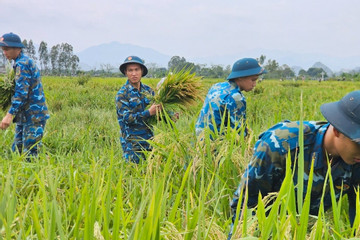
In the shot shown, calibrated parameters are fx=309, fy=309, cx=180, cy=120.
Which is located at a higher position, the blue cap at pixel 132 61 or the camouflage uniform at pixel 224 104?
the blue cap at pixel 132 61

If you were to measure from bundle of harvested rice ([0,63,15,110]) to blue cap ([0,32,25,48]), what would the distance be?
35 cm

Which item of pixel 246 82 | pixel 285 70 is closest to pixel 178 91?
pixel 246 82

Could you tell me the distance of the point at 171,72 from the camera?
2.63 metres

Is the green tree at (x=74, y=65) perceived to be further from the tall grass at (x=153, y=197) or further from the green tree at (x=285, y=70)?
the tall grass at (x=153, y=197)

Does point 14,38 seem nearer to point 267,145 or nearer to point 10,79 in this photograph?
point 10,79

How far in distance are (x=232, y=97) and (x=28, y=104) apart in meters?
2.40

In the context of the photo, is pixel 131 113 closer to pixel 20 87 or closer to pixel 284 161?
pixel 20 87

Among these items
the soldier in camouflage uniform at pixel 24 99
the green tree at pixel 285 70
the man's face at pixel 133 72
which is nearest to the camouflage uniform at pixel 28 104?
the soldier in camouflage uniform at pixel 24 99

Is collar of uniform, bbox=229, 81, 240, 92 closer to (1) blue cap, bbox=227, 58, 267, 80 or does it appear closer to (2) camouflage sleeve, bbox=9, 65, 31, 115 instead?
(1) blue cap, bbox=227, 58, 267, 80

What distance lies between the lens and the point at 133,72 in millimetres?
3043

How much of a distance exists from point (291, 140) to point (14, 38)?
3097 millimetres

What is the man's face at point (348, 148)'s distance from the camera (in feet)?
3.85

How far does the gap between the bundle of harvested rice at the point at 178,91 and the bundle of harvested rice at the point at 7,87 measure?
6.06 feet

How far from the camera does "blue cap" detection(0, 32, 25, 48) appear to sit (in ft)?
10.6
